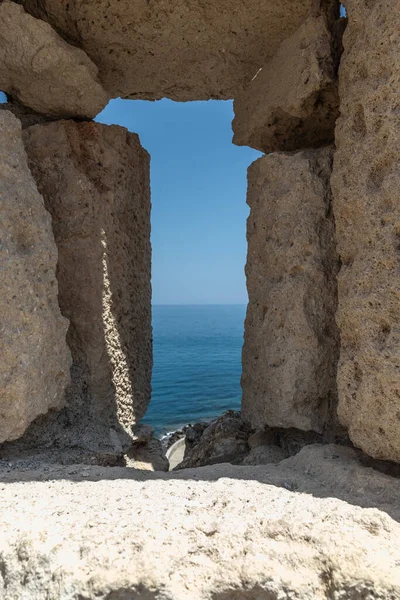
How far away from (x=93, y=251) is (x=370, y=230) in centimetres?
163

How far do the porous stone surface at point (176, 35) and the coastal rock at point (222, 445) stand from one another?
8.40ft

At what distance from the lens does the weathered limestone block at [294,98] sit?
8.41ft

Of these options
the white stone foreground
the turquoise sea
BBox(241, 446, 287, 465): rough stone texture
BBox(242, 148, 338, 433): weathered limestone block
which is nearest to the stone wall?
BBox(242, 148, 338, 433): weathered limestone block

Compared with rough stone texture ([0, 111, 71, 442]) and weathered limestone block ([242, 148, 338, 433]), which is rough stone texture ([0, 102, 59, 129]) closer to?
rough stone texture ([0, 111, 71, 442])

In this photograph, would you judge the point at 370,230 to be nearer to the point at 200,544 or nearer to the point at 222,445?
the point at 200,544

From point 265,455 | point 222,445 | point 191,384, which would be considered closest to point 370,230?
point 265,455

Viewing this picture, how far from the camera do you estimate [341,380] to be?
7.06ft

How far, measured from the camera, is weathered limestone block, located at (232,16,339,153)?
8.41 feet

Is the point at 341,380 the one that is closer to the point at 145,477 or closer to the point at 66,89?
the point at 145,477

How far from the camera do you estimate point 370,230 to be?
2.10 metres

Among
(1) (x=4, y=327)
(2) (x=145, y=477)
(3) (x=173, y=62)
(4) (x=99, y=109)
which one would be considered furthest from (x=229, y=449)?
(3) (x=173, y=62)

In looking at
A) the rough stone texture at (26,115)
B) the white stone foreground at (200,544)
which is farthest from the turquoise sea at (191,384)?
the white stone foreground at (200,544)

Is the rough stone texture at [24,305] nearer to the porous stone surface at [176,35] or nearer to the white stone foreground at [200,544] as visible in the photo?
the white stone foreground at [200,544]

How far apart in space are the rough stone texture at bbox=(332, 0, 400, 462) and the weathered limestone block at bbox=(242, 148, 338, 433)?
0.24m
